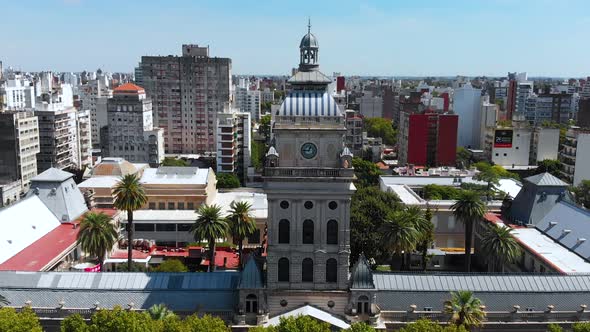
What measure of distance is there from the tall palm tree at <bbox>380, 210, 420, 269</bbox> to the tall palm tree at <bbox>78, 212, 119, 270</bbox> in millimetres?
31112

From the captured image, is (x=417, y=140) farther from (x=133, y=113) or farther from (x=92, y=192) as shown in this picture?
(x=92, y=192)

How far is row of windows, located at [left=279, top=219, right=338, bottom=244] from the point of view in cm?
4878

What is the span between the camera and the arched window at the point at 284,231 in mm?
48781

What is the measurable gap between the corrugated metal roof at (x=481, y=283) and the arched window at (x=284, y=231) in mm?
9555

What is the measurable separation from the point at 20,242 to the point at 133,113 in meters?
104

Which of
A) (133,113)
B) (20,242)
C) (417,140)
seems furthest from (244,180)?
(20,242)

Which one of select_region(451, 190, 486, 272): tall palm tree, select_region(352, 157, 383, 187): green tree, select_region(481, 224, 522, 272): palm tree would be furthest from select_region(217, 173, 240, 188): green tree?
select_region(481, 224, 522, 272): palm tree

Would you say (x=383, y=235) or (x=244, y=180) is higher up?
(x=383, y=235)

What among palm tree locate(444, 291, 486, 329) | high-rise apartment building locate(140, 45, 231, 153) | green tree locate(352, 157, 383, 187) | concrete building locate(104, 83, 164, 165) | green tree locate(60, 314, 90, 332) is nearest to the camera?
green tree locate(60, 314, 90, 332)

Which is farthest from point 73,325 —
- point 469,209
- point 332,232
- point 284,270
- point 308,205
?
point 469,209

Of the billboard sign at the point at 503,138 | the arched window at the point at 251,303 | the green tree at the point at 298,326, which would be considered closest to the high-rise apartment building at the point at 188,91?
the billboard sign at the point at 503,138

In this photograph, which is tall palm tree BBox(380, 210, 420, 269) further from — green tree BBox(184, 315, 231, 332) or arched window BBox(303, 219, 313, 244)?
green tree BBox(184, 315, 231, 332)

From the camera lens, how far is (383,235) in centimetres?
6538

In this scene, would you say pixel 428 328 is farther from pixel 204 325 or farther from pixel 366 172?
pixel 366 172
